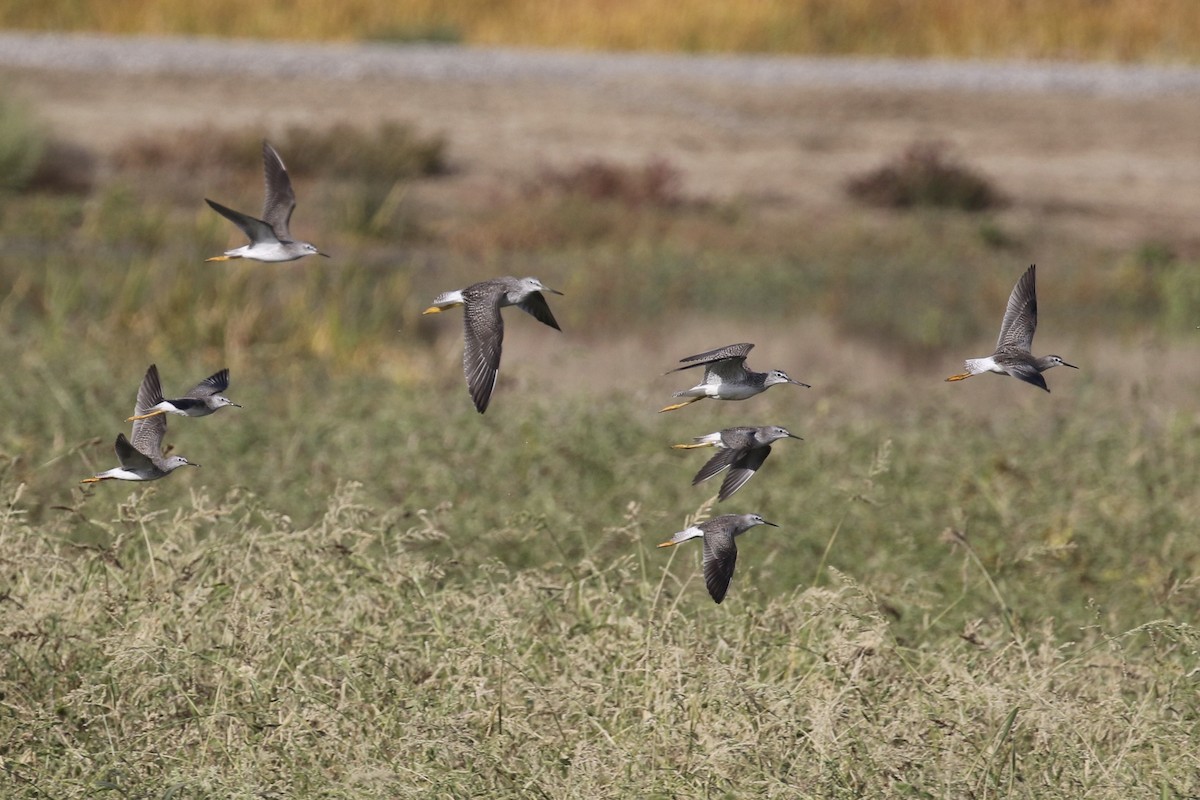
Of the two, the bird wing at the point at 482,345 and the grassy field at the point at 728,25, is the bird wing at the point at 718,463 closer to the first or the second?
the bird wing at the point at 482,345

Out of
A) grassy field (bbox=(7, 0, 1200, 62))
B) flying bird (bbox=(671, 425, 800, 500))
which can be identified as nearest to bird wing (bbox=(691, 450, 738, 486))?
flying bird (bbox=(671, 425, 800, 500))

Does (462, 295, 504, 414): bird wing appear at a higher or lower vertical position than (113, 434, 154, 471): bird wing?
higher

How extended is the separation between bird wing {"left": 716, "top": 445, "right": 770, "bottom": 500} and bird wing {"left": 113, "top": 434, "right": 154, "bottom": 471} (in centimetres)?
105

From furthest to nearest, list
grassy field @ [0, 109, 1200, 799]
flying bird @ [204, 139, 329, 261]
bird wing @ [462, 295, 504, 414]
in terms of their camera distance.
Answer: grassy field @ [0, 109, 1200, 799] → flying bird @ [204, 139, 329, 261] → bird wing @ [462, 295, 504, 414]

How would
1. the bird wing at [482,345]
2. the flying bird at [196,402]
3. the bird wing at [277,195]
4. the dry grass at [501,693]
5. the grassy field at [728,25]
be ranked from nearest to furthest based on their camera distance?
1. the bird wing at [482,345]
2. the flying bird at [196,402]
3. the bird wing at [277,195]
4. the dry grass at [501,693]
5. the grassy field at [728,25]

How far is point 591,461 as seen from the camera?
789 cm

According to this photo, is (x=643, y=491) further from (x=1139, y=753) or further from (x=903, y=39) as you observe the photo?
(x=903, y=39)

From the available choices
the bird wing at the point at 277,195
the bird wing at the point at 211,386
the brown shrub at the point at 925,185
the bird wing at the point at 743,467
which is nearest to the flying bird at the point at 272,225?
the bird wing at the point at 277,195

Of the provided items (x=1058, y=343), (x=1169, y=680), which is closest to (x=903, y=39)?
(x=1058, y=343)

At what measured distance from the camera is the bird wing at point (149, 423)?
3.53m

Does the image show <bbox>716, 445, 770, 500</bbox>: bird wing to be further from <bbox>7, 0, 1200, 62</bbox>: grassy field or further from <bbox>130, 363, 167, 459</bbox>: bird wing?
<bbox>7, 0, 1200, 62</bbox>: grassy field

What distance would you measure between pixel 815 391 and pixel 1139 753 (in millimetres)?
6528

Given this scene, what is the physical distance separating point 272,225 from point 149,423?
1.54 feet

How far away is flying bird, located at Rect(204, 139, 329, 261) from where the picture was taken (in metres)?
3.36
